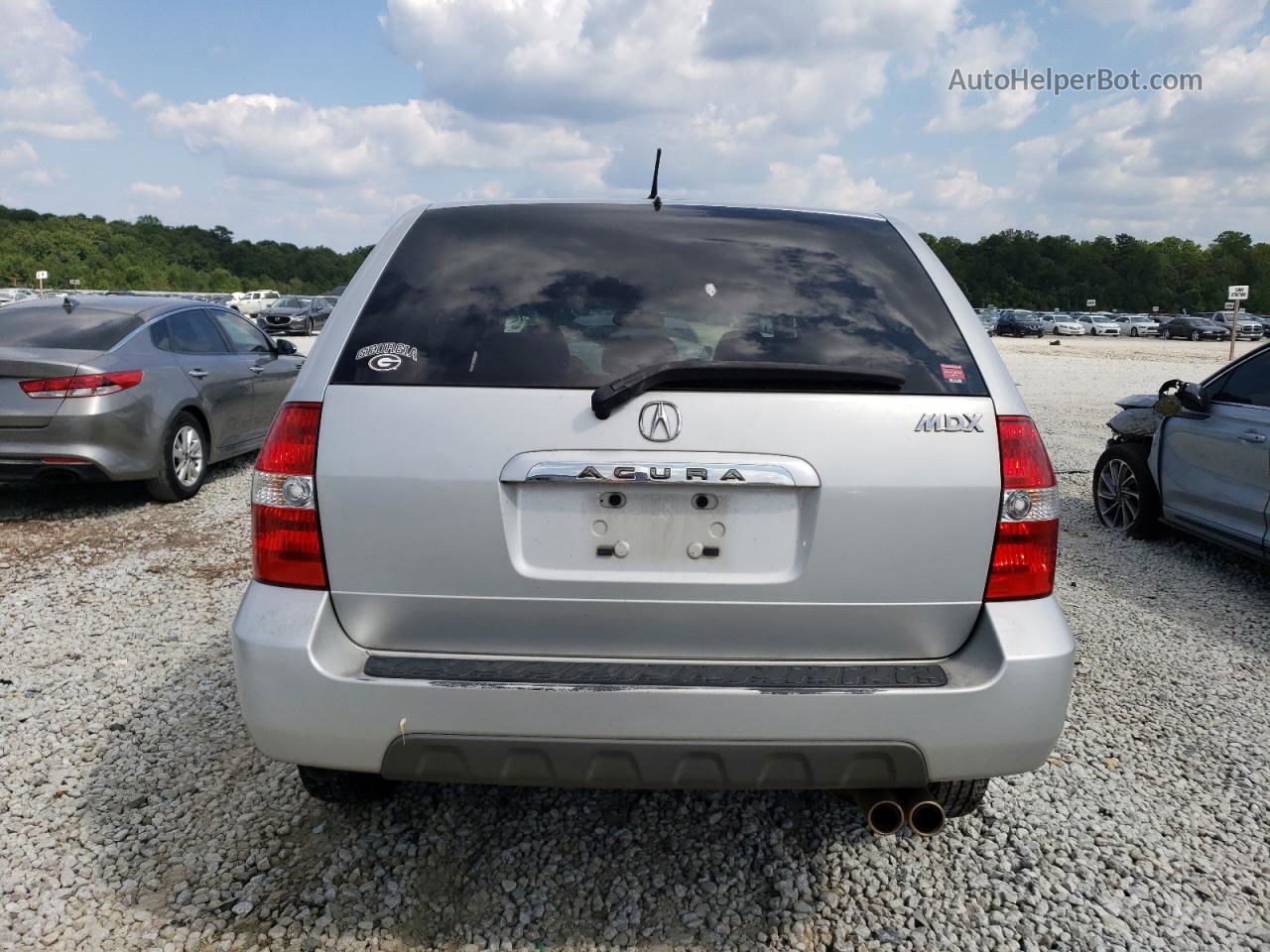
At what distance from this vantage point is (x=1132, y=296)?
11569 cm

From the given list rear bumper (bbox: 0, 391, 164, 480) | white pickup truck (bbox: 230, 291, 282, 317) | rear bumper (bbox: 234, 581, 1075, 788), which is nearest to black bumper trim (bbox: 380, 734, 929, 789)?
rear bumper (bbox: 234, 581, 1075, 788)

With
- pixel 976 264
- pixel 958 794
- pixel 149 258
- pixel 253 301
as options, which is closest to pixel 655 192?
pixel 958 794

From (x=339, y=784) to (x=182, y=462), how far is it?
5673 mm

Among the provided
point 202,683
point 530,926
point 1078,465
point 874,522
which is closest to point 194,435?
point 202,683

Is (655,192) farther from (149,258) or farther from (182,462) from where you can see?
(149,258)

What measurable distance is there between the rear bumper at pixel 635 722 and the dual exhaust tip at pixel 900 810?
149mm

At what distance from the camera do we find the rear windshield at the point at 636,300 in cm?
226

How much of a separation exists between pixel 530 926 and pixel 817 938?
739 millimetres

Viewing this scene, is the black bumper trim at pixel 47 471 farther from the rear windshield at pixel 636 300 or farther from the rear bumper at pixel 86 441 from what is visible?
the rear windshield at pixel 636 300

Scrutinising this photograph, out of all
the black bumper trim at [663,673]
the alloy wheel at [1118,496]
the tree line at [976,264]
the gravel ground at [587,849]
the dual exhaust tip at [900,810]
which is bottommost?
the gravel ground at [587,849]

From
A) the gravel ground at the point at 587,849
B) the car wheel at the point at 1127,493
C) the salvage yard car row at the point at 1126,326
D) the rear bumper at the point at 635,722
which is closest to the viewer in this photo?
the rear bumper at the point at 635,722

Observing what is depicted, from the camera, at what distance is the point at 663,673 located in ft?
7.16

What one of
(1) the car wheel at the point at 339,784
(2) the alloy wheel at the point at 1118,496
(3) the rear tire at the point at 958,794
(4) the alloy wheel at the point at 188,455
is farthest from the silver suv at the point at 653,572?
(4) the alloy wheel at the point at 188,455

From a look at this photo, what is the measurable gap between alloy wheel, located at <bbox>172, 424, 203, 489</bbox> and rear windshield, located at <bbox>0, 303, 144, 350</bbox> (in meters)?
0.87
